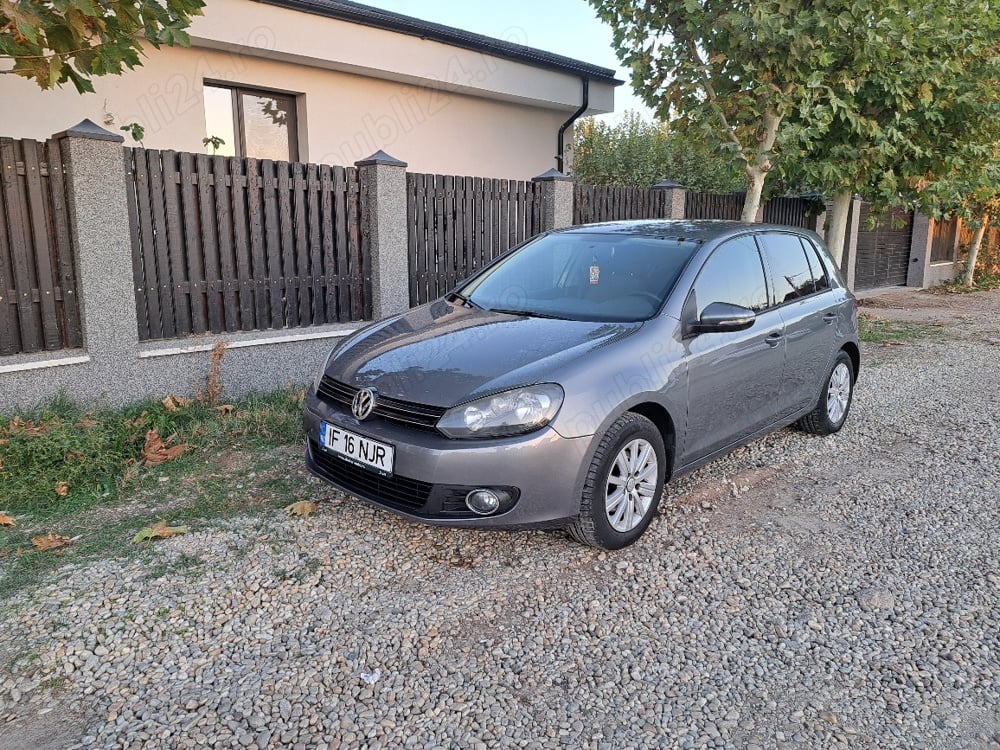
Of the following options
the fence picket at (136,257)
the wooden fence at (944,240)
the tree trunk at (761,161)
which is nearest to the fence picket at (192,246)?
the fence picket at (136,257)

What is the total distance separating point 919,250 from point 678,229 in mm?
17207

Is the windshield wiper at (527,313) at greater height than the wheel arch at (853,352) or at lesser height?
greater

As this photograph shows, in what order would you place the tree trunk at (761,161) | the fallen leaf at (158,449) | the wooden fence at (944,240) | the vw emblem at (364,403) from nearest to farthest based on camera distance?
the vw emblem at (364,403)
the fallen leaf at (158,449)
the tree trunk at (761,161)
the wooden fence at (944,240)

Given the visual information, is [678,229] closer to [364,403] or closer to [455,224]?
[364,403]

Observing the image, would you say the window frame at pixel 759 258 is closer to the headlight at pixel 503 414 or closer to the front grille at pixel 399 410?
the headlight at pixel 503 414

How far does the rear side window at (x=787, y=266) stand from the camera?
199 inches

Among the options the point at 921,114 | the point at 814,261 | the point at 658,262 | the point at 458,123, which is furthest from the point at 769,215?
the point at 658,262

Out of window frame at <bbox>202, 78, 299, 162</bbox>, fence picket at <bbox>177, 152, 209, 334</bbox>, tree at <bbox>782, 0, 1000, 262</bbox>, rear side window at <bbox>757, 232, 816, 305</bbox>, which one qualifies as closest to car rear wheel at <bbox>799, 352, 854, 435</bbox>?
rear side window at <bbox>757, 232, 816, 305</bbox>

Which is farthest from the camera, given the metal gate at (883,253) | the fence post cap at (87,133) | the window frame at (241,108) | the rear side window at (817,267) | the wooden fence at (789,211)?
the metal gate at (883,253)

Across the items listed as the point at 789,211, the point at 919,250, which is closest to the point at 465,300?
the point at 789,211

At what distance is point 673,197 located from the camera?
1075 cm

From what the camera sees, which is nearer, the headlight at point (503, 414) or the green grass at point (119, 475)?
the headlight at point (503, 414)

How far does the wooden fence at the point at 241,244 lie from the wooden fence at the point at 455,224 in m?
0.63

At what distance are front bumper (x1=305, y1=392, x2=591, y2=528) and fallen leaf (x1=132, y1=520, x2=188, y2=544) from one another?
1227 mm
